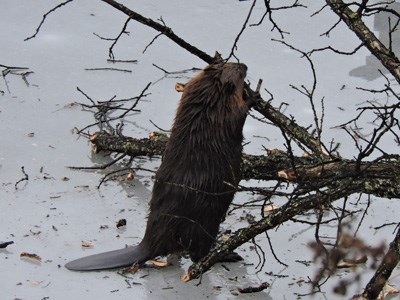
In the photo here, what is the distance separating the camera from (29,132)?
4.04 meters

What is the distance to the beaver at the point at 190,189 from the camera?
3.12m

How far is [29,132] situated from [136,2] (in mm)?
1847

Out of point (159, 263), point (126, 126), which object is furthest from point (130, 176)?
A: point (159, 263)

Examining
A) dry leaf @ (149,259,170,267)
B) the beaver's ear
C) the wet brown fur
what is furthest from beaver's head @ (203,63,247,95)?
dry leaf @ (149,259,170,267)

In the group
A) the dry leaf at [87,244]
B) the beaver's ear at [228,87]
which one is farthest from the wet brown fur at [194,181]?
the dry leaf at [87,244]

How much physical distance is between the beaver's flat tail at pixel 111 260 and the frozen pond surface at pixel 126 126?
0.11ft

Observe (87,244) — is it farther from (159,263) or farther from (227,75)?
(227,75)

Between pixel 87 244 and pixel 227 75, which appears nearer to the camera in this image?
pixel 87 244

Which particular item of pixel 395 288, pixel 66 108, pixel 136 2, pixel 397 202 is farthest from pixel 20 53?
pixel 395 288

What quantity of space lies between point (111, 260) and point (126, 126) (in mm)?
1164

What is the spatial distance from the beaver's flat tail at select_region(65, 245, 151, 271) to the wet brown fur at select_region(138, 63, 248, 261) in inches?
1.0

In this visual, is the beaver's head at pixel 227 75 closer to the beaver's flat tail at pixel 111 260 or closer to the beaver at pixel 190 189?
the beaver at pixel 190 189

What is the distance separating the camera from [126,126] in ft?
13.6

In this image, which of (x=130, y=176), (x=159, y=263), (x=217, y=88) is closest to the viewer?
(x=159, y=263)
